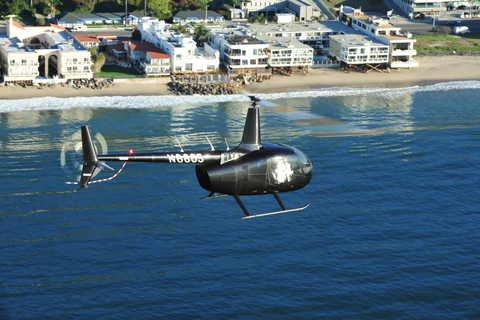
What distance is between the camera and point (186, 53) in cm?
10856

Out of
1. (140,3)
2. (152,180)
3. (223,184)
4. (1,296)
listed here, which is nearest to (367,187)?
(152,180)

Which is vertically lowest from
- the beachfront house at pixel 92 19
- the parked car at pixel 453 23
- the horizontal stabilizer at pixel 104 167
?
the horizontal stabilizer at pixel 104 167

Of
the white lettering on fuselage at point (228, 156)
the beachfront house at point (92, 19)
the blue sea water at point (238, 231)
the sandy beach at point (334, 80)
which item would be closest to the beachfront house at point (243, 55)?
the sandy beach at point (334, 80)

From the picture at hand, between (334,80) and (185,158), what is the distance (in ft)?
227

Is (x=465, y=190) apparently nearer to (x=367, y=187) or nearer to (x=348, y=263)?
(x=367, y=187)

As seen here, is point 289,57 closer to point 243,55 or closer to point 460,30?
point 243,55

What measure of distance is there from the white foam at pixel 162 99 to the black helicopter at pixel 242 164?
2073 inches

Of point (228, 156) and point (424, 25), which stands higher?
point (424, 25)

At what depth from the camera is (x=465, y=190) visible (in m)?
73.4

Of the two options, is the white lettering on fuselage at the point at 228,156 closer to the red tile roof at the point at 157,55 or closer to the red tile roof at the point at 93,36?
the red tile roof at the point at 157,55

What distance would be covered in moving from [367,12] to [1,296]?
4072 inches

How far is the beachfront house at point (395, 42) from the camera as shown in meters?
116

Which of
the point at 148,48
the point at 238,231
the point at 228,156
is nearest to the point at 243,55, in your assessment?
the point at 148,48

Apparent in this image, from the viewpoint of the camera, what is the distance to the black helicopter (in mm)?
44719
